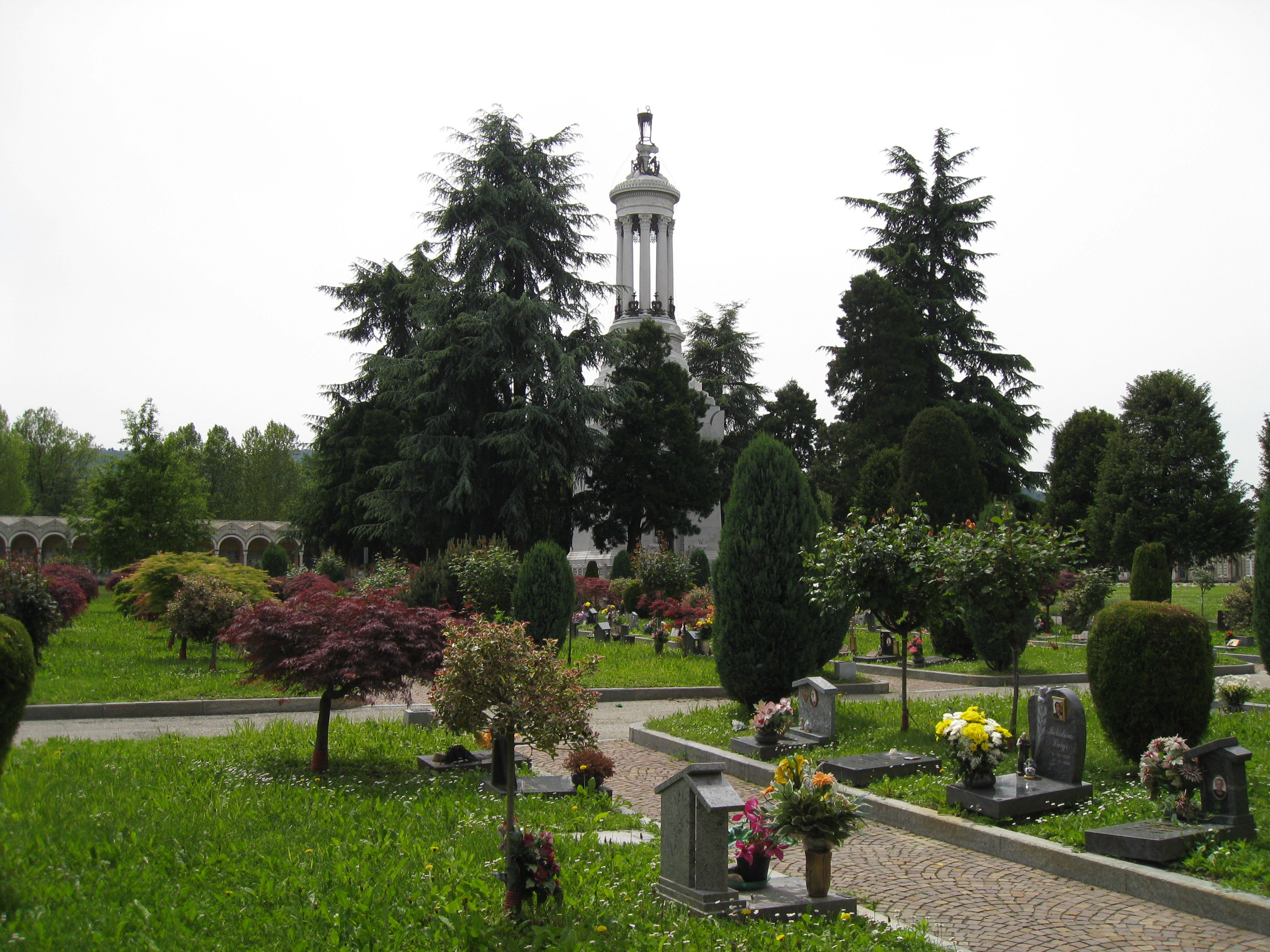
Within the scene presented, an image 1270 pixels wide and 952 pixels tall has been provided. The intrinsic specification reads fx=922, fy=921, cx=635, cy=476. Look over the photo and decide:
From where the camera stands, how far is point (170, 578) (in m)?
19.0

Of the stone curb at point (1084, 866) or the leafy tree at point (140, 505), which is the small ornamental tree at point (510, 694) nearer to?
the stone curb at point (1084, 866)

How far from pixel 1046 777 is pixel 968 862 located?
161 centimetres

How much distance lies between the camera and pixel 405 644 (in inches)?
360

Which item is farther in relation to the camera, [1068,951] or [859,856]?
[859,856]

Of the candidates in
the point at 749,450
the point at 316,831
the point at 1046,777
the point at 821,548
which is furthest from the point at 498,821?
the point at 749,450

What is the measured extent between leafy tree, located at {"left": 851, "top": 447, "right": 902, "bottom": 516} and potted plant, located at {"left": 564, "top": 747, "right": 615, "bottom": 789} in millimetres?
22961

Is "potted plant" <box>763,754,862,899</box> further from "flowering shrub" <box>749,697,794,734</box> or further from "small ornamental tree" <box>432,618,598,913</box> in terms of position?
"flowering shrub" <box>749,697,794,734</box>

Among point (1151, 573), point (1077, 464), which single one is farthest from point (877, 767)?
point (1077, 464)

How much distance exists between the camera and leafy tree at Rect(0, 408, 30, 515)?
65875 millimetres

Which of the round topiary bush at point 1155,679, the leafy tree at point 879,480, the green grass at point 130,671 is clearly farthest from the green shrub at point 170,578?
the leafy tree at point 879,480

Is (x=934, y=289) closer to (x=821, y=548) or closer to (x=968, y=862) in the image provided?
(x=821, y=548)

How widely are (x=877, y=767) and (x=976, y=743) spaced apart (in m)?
1.53

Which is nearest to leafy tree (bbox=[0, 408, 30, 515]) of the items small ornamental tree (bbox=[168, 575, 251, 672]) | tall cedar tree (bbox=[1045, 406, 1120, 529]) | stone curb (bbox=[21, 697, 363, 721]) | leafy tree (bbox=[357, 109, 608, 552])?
leafy tree (bbox=[357, 109, 608, 552])

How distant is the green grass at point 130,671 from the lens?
527 inches
